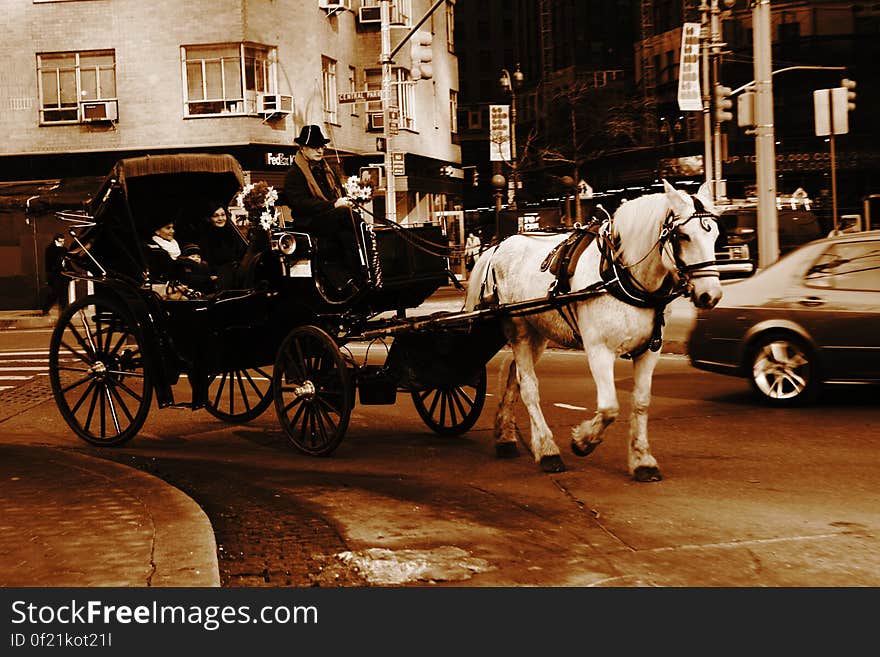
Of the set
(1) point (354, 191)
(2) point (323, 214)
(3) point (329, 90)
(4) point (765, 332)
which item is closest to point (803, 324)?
(4) point (765, 332)

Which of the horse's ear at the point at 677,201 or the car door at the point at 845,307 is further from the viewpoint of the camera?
the car door at the point at 845,307

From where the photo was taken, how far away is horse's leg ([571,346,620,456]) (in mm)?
7863

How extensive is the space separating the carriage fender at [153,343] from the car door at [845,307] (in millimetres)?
5893

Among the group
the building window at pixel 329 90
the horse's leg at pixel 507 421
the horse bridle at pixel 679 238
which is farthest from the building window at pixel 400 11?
the horse bridle at pixel 679 238

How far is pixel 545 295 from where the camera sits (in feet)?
28.2

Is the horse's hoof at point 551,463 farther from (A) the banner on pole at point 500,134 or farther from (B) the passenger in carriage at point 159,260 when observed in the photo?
(A) the banner on pole at point 500,134

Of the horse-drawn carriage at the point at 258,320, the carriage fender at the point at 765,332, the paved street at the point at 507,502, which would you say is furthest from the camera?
the carriage fender at the point at 765,332

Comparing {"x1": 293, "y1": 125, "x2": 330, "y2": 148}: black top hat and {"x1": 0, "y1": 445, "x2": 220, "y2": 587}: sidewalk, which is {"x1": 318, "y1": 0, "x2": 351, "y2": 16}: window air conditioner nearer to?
{"x1": 293, "y1": 125, "x2": 330, "y2": 148}: black top hat

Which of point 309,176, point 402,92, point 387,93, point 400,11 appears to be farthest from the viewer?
point 402,92

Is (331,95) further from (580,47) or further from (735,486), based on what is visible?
(580,47)

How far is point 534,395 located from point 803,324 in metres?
3.74

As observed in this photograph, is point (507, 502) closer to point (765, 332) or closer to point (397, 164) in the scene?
point (765, 332)

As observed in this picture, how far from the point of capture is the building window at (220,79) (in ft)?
110
